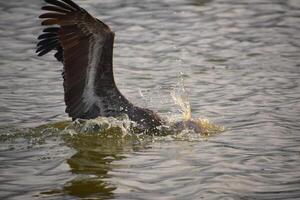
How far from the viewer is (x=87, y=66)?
27.9ft

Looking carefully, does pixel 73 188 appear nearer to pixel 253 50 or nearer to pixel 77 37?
pixel 77 37

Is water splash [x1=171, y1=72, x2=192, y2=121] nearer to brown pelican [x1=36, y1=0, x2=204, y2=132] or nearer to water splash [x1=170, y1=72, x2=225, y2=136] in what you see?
water splash [x1=170, y1=72, x2=225, y2=136]

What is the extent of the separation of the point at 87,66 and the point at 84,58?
0.13 m

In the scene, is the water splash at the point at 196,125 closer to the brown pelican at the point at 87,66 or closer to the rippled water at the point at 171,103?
the brown pelican at the point at 87,66

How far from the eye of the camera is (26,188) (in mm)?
7137

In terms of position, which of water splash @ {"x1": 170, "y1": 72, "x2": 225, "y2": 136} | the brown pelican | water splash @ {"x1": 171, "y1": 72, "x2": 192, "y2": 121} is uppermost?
the brown pelican

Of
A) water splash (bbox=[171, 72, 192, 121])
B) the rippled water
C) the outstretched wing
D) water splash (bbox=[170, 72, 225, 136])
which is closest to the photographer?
the rippled water

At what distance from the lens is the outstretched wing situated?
26.8ft

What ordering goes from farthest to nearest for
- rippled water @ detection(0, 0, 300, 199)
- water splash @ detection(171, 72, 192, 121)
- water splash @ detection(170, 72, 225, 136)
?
water splash @ detection(171, 72, 192, 121) < water splash @ detection(170, 72, 225, 136) < rippled water @ detection(0, 0, 300, 199)

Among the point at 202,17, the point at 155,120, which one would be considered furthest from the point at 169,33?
the point at 155,120

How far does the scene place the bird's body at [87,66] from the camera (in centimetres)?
817

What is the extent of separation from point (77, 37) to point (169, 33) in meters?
6.14

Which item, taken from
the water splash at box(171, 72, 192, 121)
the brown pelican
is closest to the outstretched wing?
the brown pelican

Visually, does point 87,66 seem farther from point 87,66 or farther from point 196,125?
point 196,125
